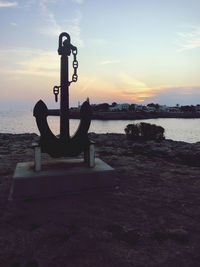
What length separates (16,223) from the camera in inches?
108

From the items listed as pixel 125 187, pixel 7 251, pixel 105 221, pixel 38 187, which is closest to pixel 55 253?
pixel 7 251

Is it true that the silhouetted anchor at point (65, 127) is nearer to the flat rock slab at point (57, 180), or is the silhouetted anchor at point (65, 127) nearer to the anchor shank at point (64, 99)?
the anchor shank at point (64, 99)

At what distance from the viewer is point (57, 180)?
3.62 m

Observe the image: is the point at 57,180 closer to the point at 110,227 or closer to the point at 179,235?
the point at 110,227

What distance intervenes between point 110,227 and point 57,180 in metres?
1.29

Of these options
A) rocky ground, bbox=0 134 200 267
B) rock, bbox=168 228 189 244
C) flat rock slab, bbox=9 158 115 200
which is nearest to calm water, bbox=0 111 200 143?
rocky ground, bbox=0 134 200 267

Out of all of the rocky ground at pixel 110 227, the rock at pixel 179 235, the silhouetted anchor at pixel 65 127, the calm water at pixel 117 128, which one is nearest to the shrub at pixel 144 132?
the rocky ground at pixel 110 227

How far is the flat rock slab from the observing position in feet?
11.4

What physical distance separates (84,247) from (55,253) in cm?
29

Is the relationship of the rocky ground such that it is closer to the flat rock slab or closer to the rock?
the rock

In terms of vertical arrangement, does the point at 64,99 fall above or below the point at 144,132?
above

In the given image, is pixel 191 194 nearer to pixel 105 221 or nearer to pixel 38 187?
pixel 105 221

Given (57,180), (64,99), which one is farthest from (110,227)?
(64,99)

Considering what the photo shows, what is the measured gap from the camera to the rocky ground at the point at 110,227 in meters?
2.13
